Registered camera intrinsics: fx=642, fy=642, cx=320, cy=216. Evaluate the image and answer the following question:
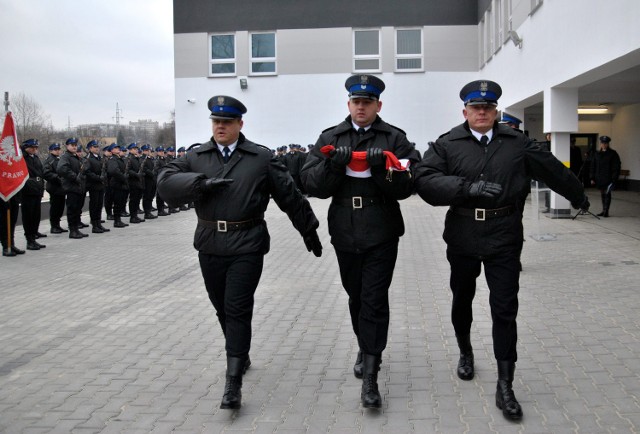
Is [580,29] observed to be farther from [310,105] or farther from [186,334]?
[310,105]

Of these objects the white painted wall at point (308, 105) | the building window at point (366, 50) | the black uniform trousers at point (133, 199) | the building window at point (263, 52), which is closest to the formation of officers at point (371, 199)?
the black uniform trousers at point (133, 199)

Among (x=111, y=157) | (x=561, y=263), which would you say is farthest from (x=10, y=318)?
(x=111, y=157)

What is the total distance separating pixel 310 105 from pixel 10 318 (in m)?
23.0

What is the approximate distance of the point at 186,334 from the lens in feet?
20.7

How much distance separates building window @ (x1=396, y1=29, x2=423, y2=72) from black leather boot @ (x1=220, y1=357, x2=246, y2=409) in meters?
25.7

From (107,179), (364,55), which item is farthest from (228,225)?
(364,55)

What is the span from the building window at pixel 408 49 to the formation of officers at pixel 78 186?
1322 centimetres

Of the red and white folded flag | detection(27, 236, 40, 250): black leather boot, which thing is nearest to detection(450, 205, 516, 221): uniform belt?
the red and white folded flag

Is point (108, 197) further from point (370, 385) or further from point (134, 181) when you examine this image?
point (370, 385)

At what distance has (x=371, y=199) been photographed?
4.48 meters

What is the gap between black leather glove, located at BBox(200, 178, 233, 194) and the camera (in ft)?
14.4

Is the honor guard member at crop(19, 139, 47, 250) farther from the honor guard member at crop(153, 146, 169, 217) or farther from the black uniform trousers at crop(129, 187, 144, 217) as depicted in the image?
the honor guard member at crop(153, 146, 169, 217)

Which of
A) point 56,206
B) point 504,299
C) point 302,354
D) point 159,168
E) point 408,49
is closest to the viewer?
point 504,299

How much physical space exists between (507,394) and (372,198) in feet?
5.15
